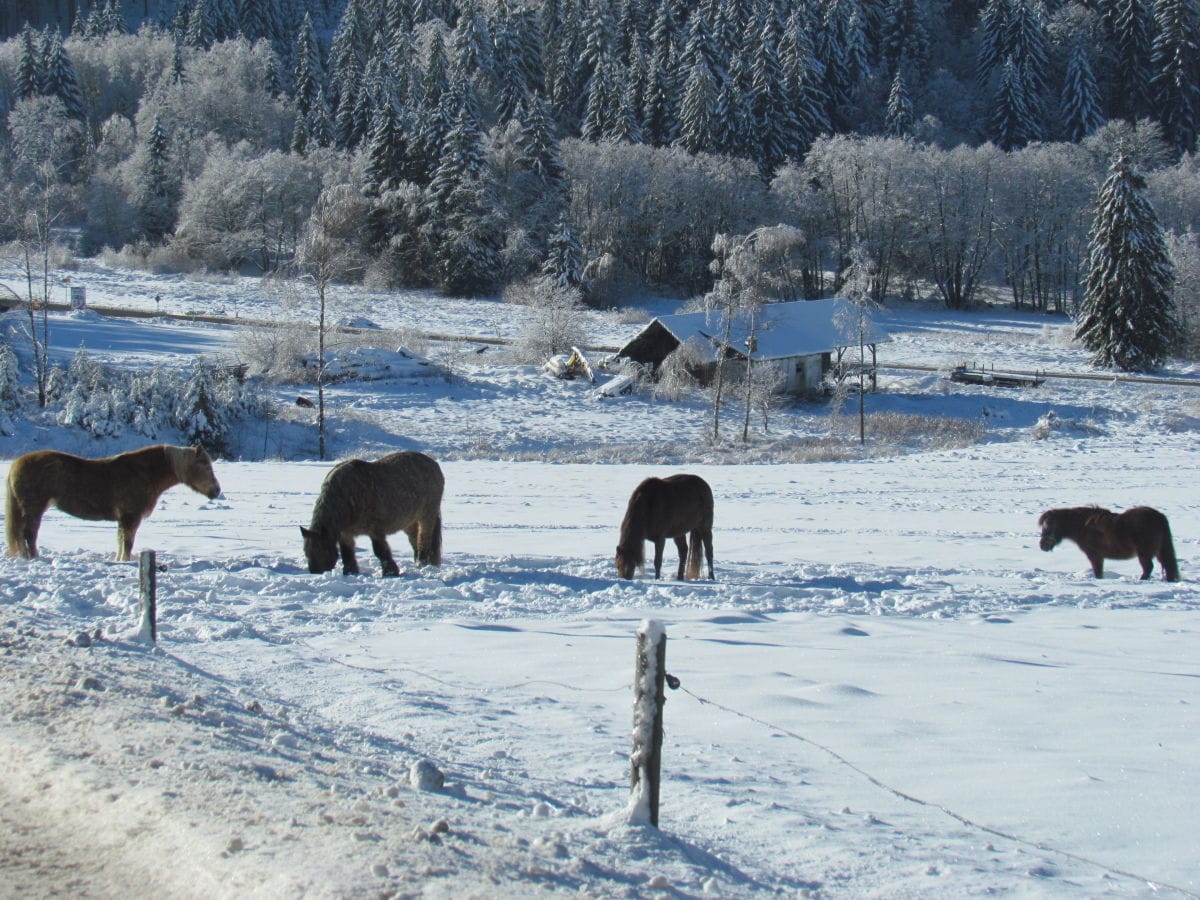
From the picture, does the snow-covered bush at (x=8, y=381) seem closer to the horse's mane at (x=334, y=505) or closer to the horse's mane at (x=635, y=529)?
the horse's mane at (x=334, y=505)

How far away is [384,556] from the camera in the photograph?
467 inches

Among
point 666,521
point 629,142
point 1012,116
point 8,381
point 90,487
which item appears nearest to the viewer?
point 90,487

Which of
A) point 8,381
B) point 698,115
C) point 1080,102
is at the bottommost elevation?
point 8,381

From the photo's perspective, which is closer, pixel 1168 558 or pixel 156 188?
pixel 1168 558

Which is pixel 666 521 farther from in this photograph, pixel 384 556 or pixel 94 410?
pixel 94 410

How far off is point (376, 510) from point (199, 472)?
2.62 meters

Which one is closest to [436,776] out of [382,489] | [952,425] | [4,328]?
[382,489]

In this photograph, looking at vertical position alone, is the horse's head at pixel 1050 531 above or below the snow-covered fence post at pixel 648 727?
below

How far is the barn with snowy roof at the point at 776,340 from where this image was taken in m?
48.5

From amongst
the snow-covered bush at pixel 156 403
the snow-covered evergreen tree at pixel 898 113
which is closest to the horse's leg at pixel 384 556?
the snow-covered bush at pixel 156 403

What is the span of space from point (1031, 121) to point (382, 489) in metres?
97.9

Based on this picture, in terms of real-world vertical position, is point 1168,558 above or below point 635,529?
below

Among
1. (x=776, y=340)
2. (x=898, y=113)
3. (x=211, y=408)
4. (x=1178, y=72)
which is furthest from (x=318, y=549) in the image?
(x=1178, y=72)

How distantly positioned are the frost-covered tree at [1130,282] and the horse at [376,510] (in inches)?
2022
